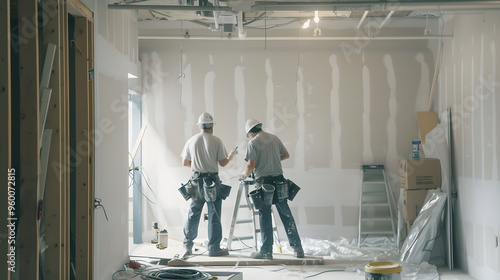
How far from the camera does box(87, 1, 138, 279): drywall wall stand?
484 cm

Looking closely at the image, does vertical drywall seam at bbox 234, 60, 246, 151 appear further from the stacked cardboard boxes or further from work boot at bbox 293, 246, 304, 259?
the stacked cardboard boxes

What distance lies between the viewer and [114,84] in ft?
17.7

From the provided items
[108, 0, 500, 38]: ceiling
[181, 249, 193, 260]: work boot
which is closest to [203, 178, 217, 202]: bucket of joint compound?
[181, 249, 193, 260]: work boot

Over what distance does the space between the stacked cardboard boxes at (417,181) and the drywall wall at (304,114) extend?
1103 mm

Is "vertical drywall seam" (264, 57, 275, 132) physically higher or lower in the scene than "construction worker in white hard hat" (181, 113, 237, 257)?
higher

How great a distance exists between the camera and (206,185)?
21.4 ft

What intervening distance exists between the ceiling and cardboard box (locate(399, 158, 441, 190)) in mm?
1542

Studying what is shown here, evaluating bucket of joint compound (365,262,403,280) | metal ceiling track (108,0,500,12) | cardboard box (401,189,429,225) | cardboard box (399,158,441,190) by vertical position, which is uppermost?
metal ceiling track (108,0,500,12)

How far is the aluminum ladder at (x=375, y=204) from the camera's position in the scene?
7578mm

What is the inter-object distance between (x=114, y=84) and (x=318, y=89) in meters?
3.21
